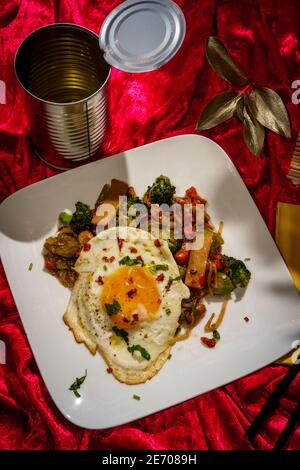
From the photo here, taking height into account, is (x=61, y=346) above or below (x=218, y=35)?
below

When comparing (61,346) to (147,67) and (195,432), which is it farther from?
(147,67)

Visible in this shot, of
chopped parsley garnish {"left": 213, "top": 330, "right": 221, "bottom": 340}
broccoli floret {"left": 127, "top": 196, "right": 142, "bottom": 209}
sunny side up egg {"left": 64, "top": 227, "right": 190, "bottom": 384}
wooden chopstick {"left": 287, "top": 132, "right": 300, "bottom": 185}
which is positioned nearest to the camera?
sunny side up egg {"left": 64, "top": 227, "right": 190, "bottom": 384}

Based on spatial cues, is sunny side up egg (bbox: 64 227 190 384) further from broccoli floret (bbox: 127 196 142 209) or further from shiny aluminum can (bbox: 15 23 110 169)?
shiny aluminum can (bbox: 15 23 110 169)

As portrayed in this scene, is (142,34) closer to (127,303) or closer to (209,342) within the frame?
(127,303)

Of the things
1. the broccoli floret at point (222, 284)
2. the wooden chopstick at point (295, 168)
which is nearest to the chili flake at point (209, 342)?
the broccoli floret at point (222, 284)

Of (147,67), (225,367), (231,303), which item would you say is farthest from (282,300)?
(147,67)

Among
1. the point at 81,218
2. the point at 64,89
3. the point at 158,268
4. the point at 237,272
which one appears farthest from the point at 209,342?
the point at 64,89

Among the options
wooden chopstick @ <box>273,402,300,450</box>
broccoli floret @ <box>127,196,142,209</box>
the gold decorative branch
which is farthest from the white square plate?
wooden chopstick @ <box>273,402,300,450</box>
